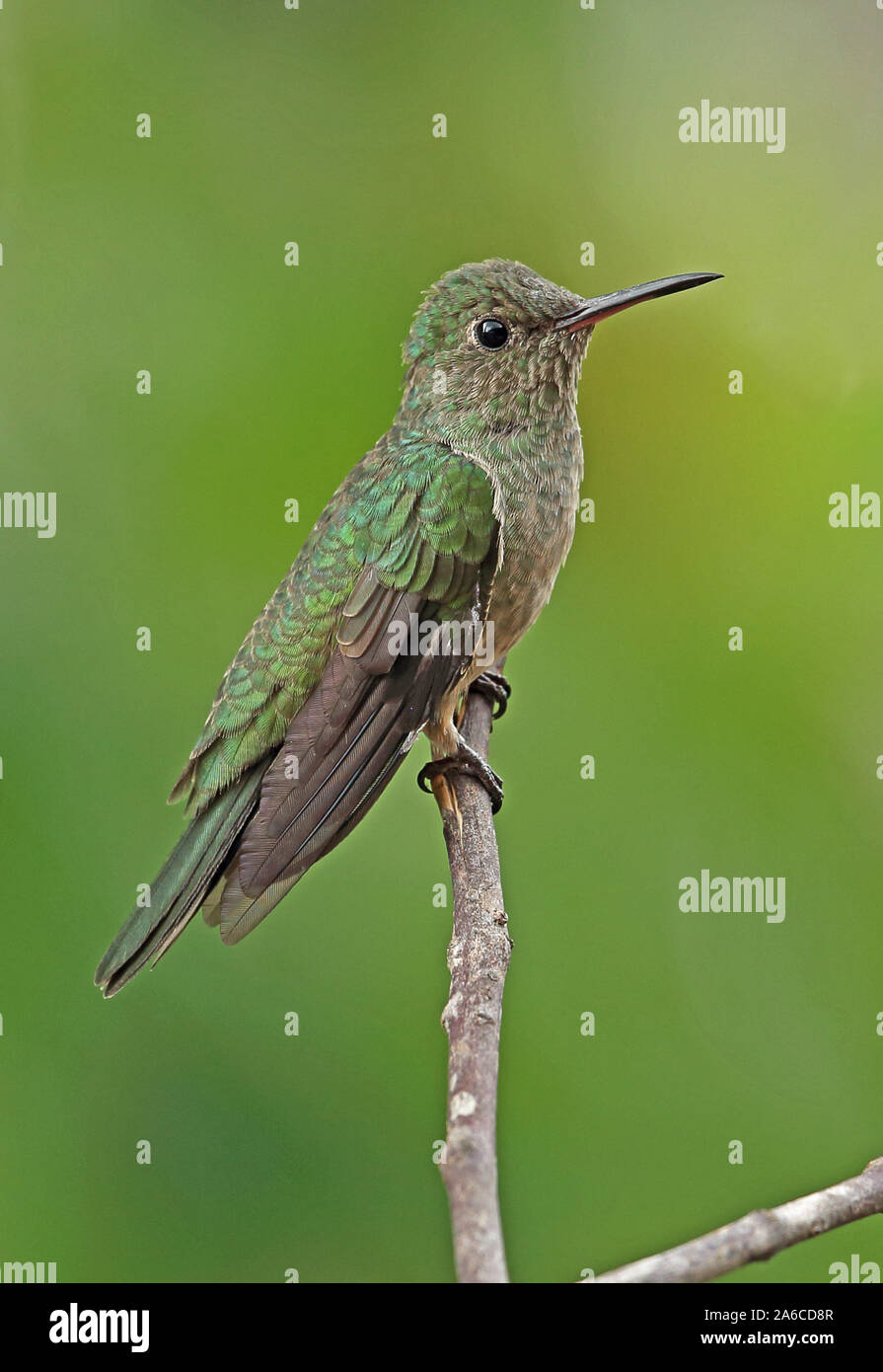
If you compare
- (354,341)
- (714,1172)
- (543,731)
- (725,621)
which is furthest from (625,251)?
(714,1172)

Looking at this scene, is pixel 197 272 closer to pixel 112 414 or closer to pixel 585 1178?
pixel 112 414

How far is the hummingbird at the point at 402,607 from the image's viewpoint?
143 inches

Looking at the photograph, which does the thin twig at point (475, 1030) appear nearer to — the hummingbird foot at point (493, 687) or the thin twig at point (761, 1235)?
the thin twig at point (761, 1235)

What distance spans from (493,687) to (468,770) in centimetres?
60

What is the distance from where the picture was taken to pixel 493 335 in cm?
425

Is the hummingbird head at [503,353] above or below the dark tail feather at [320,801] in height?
above

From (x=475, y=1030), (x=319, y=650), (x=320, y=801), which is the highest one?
(x=319, y=650)

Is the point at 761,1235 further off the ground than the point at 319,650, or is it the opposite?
the point at 319,650

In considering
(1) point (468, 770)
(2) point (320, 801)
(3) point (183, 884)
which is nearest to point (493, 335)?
(1) point (468, 770)

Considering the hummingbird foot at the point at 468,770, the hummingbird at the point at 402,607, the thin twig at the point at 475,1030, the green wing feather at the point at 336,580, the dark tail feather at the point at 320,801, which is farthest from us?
the hummingbird foot at the point at 468,770

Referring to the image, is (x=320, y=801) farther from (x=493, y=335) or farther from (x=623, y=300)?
(x=623, y=300)

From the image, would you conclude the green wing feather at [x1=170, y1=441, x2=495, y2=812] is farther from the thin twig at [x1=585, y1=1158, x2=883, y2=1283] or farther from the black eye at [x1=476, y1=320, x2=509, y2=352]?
the thin twig at [x1=585, y1=1158, x2=883, y2=1283]

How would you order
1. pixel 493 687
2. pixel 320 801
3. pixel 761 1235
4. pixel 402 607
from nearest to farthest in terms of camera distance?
pixel 761 1235 → pixel 320 801 → pixel 402 607 → pixel 493 687

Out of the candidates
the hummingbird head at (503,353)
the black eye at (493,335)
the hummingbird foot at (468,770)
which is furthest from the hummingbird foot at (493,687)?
the black eye at (493,335)
